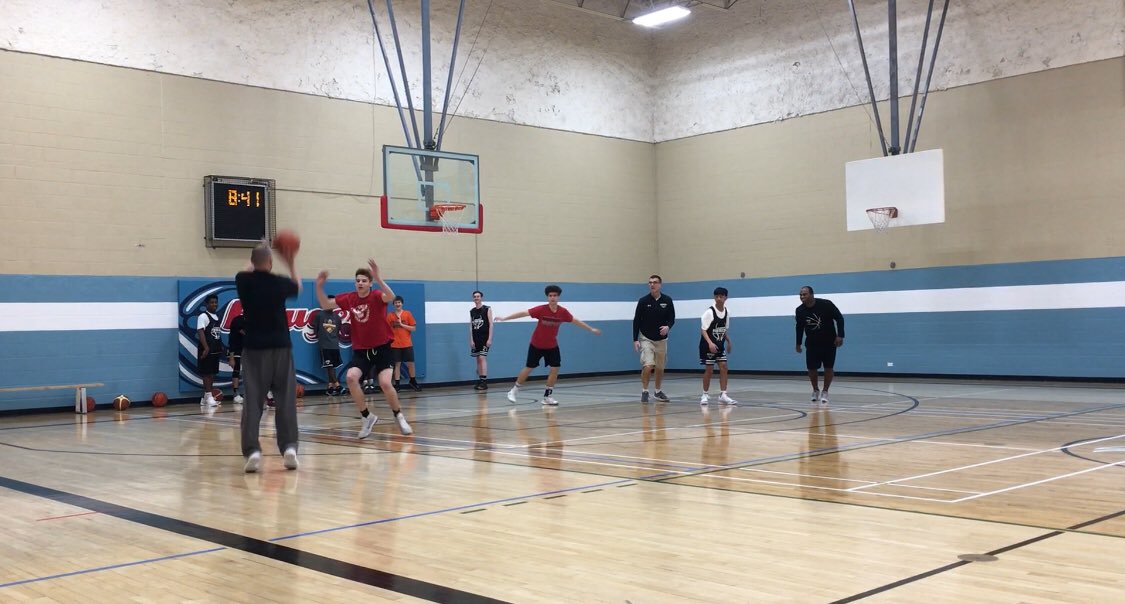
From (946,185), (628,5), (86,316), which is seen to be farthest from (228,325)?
(946,185)


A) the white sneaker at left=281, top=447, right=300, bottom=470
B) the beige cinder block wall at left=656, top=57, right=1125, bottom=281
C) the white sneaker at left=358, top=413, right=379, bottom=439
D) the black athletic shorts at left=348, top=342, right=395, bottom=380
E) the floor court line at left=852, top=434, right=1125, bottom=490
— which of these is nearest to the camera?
the floor court line at left=852, top=434, right=1125, bottom=490

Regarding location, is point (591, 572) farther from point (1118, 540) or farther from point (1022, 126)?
point (1022, 126)

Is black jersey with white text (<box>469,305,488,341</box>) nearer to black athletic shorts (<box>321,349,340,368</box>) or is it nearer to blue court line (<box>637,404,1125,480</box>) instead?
black athletic shorts (<box>321,349,340,368</box>)

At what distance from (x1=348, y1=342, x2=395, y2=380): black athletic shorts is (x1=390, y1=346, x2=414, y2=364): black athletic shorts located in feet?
25.4

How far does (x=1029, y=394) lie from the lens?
16.7 meters

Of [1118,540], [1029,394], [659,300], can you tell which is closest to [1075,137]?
[1029,394]

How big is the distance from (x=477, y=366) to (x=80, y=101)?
359 inches

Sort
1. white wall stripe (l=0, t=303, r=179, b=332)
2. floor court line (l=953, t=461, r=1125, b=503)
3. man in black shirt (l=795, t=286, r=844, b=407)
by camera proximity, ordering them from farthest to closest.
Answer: white wall stripe (l=0, t=303, r=179, b=332) → man in black shirt (l=795, t=286, r=844, b=407) → floor court line (l=953, t=461, r=1125, b=503)

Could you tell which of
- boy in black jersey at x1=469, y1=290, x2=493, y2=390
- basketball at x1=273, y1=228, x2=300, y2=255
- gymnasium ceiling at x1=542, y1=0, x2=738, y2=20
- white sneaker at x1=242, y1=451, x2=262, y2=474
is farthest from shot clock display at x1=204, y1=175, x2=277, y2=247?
white sneaker at x1=242, y1=451, x2=262, y2=474

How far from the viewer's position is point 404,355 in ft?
64.7

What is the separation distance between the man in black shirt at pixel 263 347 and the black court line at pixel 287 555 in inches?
Answer: 61.7

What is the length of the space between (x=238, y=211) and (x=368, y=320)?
8387mm

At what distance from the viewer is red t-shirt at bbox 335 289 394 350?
11297 millimetres

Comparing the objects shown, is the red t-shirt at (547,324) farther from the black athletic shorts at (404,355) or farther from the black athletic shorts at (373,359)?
the black athletic shorts at (373,359)
